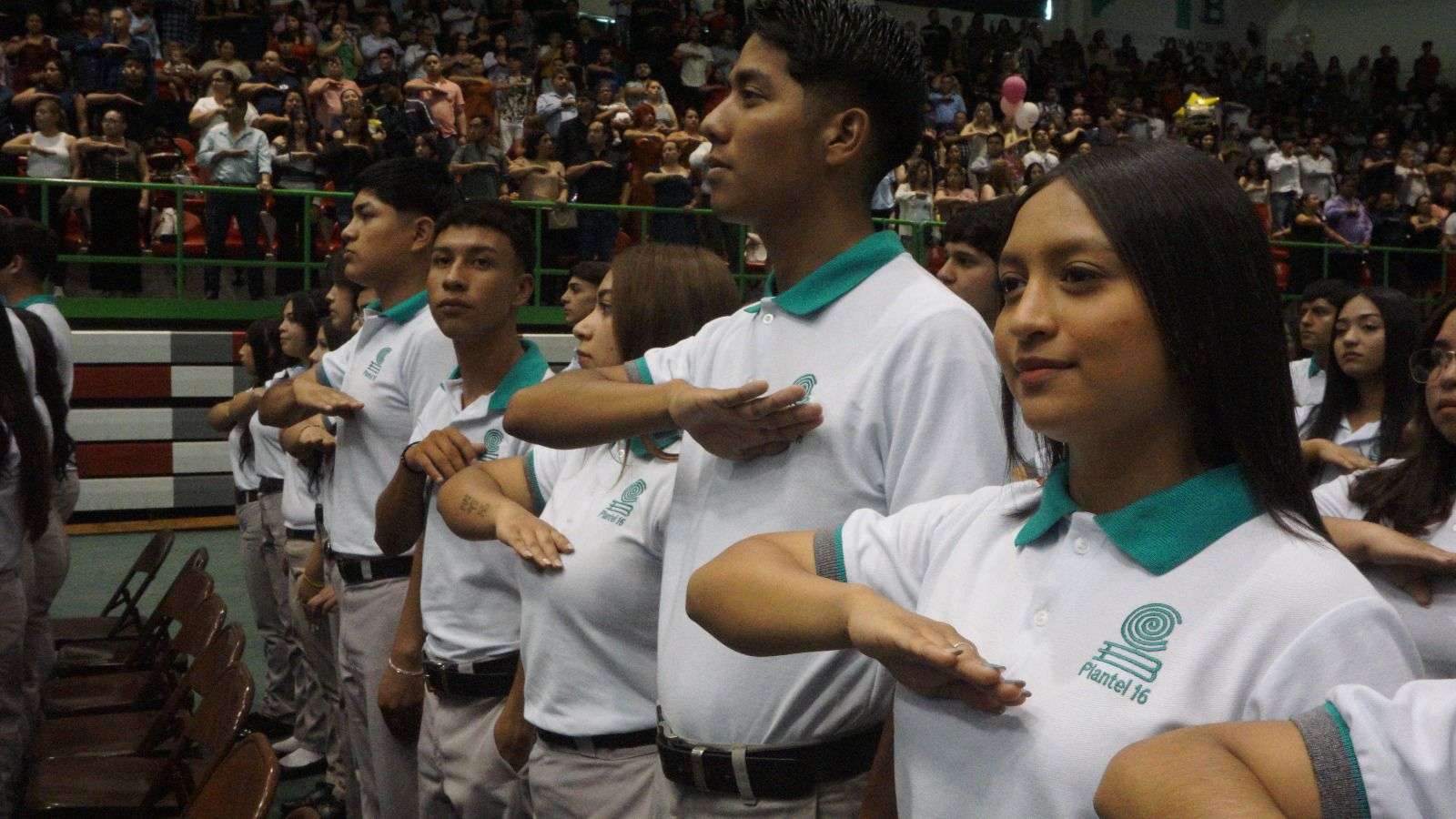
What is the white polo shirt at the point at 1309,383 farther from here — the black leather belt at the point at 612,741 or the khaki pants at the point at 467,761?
the black leather belt at the point at 612,741

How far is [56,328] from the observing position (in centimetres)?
469

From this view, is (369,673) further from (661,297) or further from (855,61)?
(855,61)

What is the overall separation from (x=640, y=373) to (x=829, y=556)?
2.38ft

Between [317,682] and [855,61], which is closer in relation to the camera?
[855,61]

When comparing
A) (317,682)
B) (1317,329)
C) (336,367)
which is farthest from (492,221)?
(1317,329)

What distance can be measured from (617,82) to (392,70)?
2876 mm

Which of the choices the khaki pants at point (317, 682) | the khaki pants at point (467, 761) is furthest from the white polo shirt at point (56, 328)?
the khaki pants at point (467, 761)

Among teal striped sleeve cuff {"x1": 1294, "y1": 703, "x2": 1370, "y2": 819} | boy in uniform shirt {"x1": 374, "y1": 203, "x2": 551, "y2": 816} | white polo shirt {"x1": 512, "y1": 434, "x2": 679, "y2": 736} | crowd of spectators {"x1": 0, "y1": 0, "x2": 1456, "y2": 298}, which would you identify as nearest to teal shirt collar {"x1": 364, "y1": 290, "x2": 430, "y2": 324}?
boy in uniform shirt {"x1": 374, "y1": 203, "x2": 551, "y2": 816}

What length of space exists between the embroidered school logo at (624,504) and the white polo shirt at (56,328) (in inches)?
115

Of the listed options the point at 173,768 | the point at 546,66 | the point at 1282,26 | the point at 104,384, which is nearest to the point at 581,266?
the point at 173,768

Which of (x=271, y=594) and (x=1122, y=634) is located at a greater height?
(x=1122, y=634)

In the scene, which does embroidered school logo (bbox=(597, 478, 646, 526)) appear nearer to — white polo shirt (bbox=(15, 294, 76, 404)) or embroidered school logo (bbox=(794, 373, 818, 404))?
embroidered school logo (bbox=(794, 373, 818, 404))

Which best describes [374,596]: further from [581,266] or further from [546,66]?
[546,66]

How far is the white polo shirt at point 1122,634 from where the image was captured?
40.0 inches
